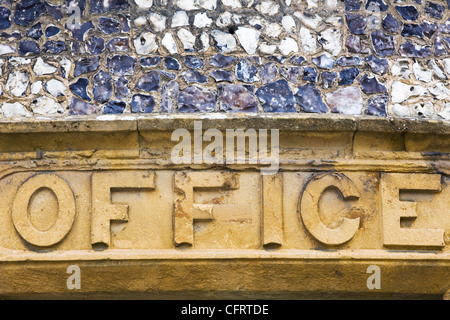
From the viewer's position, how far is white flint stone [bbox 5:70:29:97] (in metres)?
3.71

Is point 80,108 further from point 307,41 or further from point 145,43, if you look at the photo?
point 307,41

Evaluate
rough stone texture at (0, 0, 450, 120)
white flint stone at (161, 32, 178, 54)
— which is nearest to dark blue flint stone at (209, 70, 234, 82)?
rough stone texture at (0, 0, 450, 120)

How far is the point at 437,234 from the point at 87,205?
1.58 m

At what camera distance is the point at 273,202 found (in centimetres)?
359

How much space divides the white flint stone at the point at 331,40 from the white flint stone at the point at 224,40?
0.41m

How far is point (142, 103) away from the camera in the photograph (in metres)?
3.65

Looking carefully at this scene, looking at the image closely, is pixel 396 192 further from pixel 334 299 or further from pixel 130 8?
pixel 130 8

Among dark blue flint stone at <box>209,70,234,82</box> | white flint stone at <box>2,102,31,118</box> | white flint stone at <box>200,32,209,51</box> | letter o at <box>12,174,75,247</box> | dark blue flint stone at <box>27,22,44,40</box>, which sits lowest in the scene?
letter o at <box>12,174,75,247</box>

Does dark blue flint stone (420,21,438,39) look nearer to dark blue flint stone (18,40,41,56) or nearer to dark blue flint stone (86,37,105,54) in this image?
dark blue flint stone (86,37,105,54)

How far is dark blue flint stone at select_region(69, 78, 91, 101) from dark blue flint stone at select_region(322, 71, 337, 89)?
109cm

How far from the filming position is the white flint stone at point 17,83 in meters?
3.71

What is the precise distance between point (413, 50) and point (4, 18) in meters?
1.96

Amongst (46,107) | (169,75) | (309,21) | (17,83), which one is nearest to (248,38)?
(309,21)

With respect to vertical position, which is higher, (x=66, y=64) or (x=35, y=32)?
(x=35, y=32)
